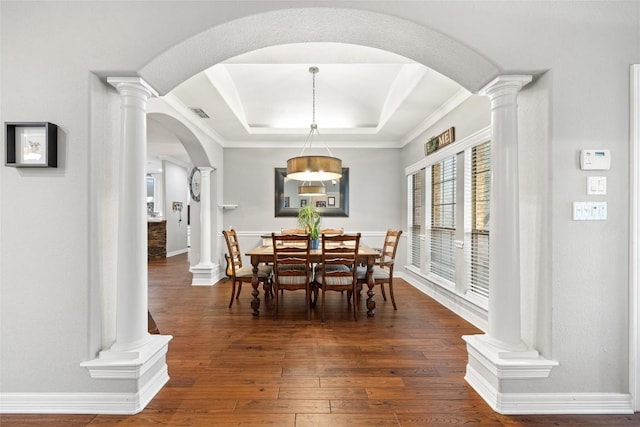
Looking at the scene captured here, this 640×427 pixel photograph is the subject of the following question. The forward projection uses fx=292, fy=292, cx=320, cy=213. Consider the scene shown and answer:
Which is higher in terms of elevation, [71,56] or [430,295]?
[71,56]

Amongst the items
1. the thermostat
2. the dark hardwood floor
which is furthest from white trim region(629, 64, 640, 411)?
the dark hardwood floor

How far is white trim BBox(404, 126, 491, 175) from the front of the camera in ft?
9.62

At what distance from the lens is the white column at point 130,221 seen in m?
1.79

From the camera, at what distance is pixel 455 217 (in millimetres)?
3605

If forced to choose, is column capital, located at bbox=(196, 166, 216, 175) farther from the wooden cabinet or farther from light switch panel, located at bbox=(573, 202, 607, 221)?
light switch panel, located at bbox=(573, 202, 607, 221)

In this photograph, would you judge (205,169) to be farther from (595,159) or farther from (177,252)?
(177,252)

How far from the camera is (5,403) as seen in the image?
1.71 metres

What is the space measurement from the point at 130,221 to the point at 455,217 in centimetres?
337

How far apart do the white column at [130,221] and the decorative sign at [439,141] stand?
3229mm

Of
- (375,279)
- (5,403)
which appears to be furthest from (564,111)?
(5,403)

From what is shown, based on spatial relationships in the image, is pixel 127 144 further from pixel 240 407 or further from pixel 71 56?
pixel 240 407

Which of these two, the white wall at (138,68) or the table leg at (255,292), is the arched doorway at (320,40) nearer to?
the white wall at (138,68)

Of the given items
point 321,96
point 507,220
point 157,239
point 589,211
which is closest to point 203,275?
point 321,96

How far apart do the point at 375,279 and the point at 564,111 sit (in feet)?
7.74
